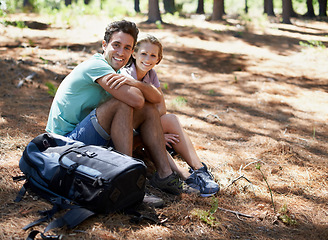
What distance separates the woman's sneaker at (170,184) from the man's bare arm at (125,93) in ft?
2.23

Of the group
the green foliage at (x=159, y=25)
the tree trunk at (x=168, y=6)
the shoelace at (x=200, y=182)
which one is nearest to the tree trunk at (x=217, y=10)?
the green foliage at (x=159, y=25)

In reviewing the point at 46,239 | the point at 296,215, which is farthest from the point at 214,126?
the point at 46,239

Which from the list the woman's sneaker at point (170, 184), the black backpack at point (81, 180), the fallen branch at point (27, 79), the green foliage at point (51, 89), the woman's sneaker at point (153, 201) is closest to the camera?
the black backpack at point (81, 180)

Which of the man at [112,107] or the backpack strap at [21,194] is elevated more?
the man at [112,107]

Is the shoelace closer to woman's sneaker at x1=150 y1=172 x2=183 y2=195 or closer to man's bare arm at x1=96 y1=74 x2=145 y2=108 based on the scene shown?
woman's sneaker at x1=150 y1=172 x2=183 y2=195

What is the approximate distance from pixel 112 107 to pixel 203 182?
1055mm

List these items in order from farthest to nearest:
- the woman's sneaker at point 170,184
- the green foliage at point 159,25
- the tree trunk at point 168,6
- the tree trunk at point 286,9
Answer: the tree trunk at point 168,6 → the tree trunk at point 286,9 → the green foliage at point 159,25 → the woman's sneaker at point 170,184

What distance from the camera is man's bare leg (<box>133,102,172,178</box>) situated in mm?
3061

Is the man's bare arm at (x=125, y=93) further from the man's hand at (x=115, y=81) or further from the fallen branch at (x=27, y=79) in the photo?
the fallen branch at (x=27, y=79)

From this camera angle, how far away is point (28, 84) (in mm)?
6086

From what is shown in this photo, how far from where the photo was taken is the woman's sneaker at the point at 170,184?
3.03 metres

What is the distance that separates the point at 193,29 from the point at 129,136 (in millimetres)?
8968

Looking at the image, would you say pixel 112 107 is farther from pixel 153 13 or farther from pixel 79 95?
pixel 153 13

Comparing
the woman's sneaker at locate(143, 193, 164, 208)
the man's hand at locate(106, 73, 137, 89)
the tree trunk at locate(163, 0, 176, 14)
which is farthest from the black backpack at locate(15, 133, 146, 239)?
the tree trunk at locate(163, 0, 176, 14)
